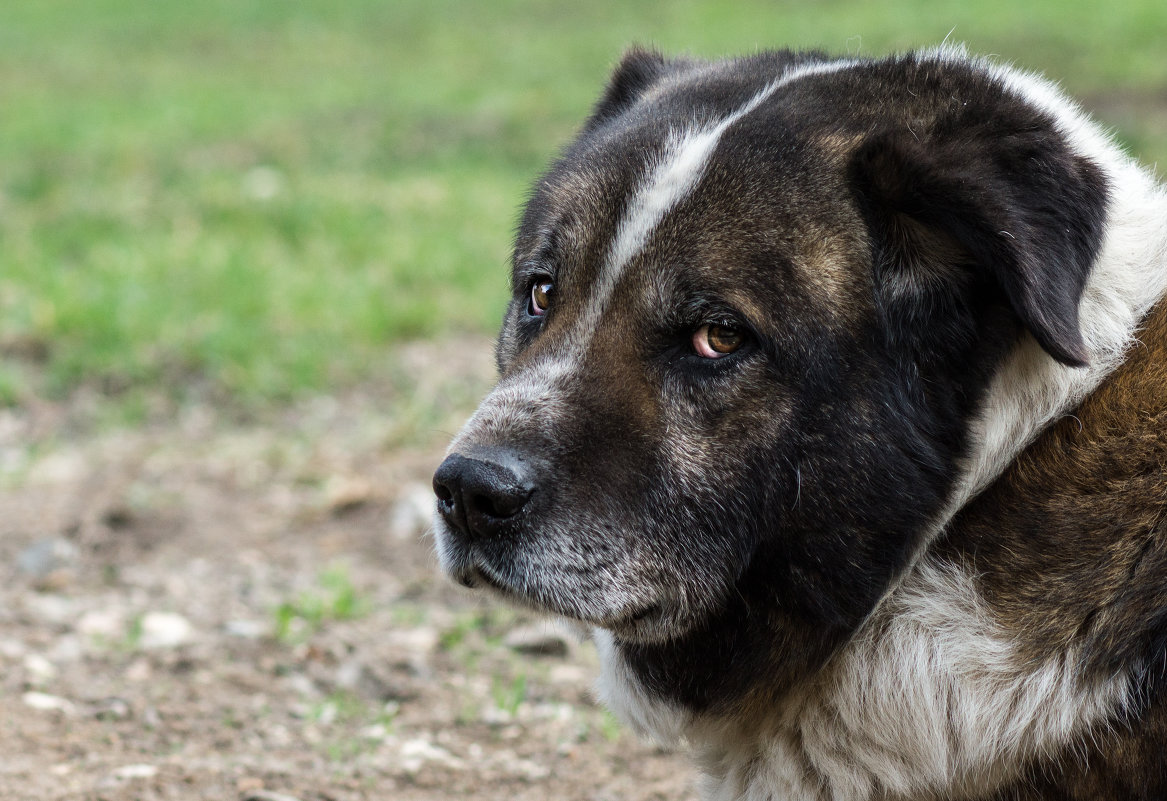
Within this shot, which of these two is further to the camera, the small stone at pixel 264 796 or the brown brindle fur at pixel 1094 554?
the small stone at pixel 264 796

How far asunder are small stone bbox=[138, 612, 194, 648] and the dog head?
1870 mm

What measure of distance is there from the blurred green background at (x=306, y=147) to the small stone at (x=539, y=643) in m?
1.88

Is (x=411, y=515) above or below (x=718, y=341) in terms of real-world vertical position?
below

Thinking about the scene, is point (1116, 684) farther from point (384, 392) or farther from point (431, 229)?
point (431, 229)

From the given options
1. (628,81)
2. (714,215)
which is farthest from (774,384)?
(628,81)

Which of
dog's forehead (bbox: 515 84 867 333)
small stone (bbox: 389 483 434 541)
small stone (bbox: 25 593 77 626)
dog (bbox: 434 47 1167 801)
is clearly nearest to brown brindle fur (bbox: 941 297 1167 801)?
dog (bbox: 434 47 1167 801)

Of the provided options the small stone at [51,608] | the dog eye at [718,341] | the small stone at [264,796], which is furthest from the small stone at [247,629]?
the dog eye at [718,341]

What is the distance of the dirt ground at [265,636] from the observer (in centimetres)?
345

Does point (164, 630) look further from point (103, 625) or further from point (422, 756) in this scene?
point (422, 756)

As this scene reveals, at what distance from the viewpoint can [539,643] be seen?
14.2 feet

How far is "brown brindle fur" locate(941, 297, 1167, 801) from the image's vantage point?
246 cm

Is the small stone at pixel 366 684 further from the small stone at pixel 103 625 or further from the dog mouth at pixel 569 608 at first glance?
the dog mouth at pixel 569 608

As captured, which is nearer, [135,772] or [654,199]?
[654,199]

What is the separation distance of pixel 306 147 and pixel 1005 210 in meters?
9.97
